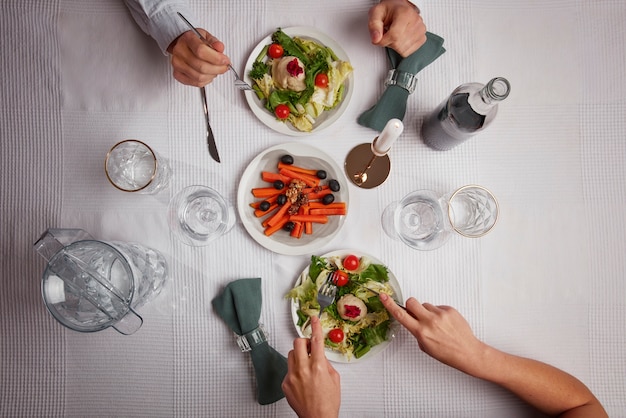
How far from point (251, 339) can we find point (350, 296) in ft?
0.96

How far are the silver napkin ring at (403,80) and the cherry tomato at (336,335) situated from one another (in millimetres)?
697

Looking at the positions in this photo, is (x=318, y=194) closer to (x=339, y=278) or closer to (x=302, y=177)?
(x=302, y=177)

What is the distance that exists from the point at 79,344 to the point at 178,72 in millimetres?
809

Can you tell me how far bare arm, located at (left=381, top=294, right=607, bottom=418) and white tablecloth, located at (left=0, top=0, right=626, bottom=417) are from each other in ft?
0.29

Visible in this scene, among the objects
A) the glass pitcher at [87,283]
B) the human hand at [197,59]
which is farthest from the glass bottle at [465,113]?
the glass pitcher at [87,283]

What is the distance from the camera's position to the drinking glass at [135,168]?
117cm

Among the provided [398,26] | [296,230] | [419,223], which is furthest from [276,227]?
[398,26]

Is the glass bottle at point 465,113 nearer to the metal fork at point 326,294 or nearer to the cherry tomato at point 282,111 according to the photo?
the cherry tomato at point 282,111

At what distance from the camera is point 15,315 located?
1198 millimetres

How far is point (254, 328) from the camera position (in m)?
1.15

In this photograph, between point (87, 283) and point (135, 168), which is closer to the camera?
point (87, 283)

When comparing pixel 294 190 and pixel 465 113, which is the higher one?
pixel 465 113

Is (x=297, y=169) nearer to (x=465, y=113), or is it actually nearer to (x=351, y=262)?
(x=351, y=262)

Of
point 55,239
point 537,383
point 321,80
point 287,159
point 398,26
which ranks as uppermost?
point 398,26
